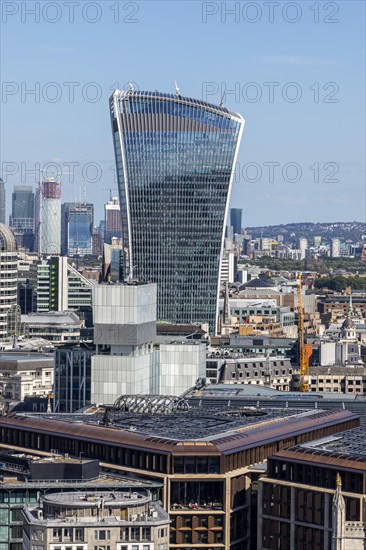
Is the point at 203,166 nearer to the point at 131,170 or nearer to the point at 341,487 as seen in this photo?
the point at 131,170

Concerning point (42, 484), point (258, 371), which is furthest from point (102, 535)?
point (258, 371)

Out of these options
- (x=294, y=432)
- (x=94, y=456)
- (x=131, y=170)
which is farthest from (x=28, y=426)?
(x=131, y=170)

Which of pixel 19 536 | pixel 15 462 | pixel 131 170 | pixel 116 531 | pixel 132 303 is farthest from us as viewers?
pixel 131 170

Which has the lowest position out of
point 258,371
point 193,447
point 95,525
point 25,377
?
point 95,525

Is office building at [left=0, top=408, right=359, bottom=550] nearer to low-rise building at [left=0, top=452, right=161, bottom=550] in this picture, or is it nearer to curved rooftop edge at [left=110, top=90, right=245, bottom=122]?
low-rise building at [left=0, top=452, right=161, bottom=550]

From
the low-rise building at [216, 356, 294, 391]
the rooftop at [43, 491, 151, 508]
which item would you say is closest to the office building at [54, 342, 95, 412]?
the low-rise building at [216, 356, 294, 391]

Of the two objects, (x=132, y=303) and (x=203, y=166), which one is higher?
(x=203, y=166)

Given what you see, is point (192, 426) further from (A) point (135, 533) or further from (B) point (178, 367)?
(B) point (178, 367)

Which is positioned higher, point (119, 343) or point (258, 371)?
point (119, 343)
